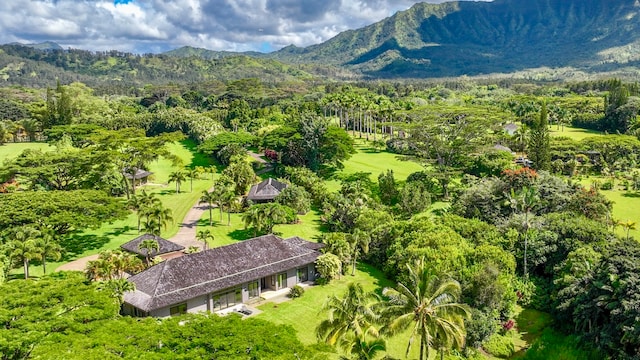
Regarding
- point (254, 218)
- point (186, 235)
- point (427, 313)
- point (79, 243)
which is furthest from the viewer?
point (186, 235)

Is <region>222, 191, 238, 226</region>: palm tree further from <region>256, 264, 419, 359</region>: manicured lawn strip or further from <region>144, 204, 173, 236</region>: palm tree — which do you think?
<region>256, 264, 419, 359</region>: manicured lawn strip

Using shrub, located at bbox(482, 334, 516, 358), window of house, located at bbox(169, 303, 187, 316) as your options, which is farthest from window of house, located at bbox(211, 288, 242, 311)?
shrub, located at bbox(482, 334, 516, 358)

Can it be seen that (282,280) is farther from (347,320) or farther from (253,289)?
(347,320)

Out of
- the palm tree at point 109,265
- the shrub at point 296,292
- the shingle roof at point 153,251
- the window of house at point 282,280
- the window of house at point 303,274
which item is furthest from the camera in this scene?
the shingle roof at point 153,251

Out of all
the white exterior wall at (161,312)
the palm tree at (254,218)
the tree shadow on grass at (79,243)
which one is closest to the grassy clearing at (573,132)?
the palm tree at (254,218)

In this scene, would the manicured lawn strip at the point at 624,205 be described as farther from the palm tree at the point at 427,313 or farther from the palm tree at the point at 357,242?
the palm tree at the point at 427,313

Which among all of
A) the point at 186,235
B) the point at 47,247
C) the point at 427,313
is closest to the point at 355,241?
the point at 427,313

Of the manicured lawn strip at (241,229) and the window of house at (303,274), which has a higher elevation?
the manicured lawn strip at (241,229)
